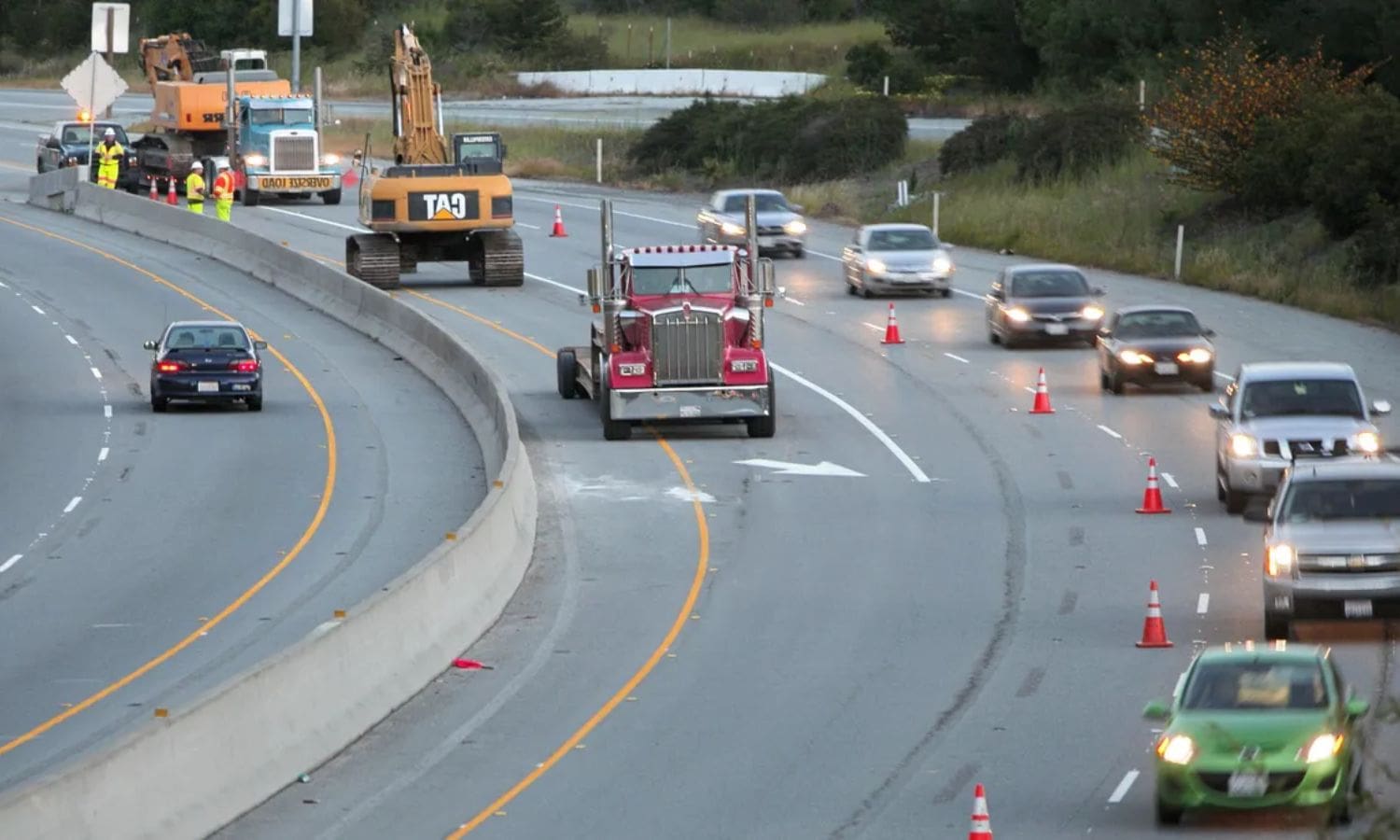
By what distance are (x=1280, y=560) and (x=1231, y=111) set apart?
3905 centimetres

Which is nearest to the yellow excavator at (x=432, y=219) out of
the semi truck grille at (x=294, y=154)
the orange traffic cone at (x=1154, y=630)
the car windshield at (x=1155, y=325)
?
the semi truck grille at (x=294, y=154)

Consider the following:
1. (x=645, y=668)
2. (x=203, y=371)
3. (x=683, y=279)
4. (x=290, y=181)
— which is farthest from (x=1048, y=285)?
(x=290, y=181)

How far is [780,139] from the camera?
258ft

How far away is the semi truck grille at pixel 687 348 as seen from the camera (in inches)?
1404

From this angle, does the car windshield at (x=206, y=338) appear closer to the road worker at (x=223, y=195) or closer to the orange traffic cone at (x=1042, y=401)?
the orange traffic cone at (x=1042, y=401)

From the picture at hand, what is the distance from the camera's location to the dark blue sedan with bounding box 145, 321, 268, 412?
39.8 meters

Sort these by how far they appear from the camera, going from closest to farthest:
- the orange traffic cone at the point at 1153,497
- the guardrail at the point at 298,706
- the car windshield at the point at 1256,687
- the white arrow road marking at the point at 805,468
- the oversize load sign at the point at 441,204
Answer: the guardrail at the point at 298,706, the car windshield at the point at 1256,687, the orange traffic cone at the point at 1153,497, the white arrow road marking at the point at 805,468, the oversize load sign at the point at 441,204

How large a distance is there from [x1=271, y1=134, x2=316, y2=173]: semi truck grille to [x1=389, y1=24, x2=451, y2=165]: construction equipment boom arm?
11462 mm

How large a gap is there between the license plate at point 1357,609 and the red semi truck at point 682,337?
46.7 feet

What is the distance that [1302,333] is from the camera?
4603 cm

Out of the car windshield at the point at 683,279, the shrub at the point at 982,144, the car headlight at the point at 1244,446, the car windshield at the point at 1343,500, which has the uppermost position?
the shrub at the point at 982,144

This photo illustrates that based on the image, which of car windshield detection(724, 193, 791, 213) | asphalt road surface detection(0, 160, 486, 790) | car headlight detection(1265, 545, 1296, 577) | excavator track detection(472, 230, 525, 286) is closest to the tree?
car windshield detection(724, 193, 791, 213)

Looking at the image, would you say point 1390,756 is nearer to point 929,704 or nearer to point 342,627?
point 929,704

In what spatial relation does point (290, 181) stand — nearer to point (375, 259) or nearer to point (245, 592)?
point (375, 259)
